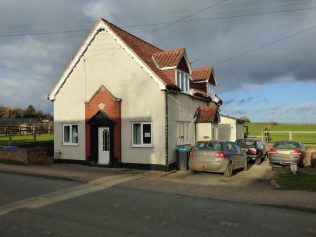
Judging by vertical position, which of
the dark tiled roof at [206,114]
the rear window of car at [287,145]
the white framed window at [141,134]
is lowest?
the rear window of car at [287,145]

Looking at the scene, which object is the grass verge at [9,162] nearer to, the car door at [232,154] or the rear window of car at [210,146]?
the rear window of car at [210,146]

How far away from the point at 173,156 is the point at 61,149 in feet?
22.5

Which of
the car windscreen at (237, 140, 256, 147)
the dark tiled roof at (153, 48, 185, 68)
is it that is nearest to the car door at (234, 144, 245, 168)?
the car windscreen at (237, 140, 256, 147)

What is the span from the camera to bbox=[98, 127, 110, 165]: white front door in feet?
66.4

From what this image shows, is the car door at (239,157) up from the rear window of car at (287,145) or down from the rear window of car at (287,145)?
down

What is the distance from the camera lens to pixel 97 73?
67.8 ft

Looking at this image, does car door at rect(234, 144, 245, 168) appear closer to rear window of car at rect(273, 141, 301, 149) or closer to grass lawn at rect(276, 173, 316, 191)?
grass lawn at rect(276, 173, 316, 191)

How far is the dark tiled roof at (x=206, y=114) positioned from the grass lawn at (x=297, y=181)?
23.0ft

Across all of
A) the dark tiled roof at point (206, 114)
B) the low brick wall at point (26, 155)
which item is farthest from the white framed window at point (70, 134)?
the dark tiled roof at point (206, 114)

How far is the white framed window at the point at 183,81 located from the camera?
814 inches

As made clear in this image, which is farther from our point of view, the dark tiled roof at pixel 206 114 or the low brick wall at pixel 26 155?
the dark tiled roof at pixel 206 114

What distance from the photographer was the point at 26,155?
787 inches

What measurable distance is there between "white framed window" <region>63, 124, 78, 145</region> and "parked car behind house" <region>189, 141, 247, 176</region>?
25.5 feet

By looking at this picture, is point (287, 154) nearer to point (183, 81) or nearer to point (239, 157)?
point (239, 157)
